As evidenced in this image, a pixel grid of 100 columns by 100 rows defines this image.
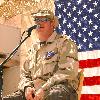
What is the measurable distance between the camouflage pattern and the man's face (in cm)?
4

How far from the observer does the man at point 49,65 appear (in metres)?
2.41

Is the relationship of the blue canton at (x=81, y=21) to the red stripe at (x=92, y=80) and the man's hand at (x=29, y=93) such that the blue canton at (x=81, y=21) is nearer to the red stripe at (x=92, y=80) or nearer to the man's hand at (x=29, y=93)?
the red stripe at (x=92, y=80)

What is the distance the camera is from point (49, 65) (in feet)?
8.61

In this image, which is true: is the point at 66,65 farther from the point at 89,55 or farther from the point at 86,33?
the point at 86,33

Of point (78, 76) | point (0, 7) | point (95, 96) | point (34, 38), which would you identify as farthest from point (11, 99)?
point (0, 7)

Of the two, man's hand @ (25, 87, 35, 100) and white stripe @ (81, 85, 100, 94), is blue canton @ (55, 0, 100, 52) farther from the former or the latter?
Answer: man's hand @ (25, 87, 35, 100)

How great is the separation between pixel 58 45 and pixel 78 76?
0.32 meters

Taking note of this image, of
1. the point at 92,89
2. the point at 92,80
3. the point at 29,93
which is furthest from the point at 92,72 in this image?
the point at 29,93

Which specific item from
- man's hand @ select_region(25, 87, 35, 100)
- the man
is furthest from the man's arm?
man's hand @ select_region(25, 87, 35, 100)

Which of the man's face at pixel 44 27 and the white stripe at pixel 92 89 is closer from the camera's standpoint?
the man's face at pixel 44 27

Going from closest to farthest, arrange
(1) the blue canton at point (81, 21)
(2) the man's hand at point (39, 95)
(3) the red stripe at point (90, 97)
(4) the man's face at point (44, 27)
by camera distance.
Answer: (2) the man's hand at point (39, 95) → (4) the man's face at point (44, 27) → (3) the red stripe at point (90, 97) → (1) the blue canton at point (81, 21)

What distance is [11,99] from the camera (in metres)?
2.44

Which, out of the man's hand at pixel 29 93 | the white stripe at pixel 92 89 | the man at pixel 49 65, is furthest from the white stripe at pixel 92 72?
the man's hand at pixel 29 93

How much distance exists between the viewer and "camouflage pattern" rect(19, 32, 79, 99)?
2.46m
